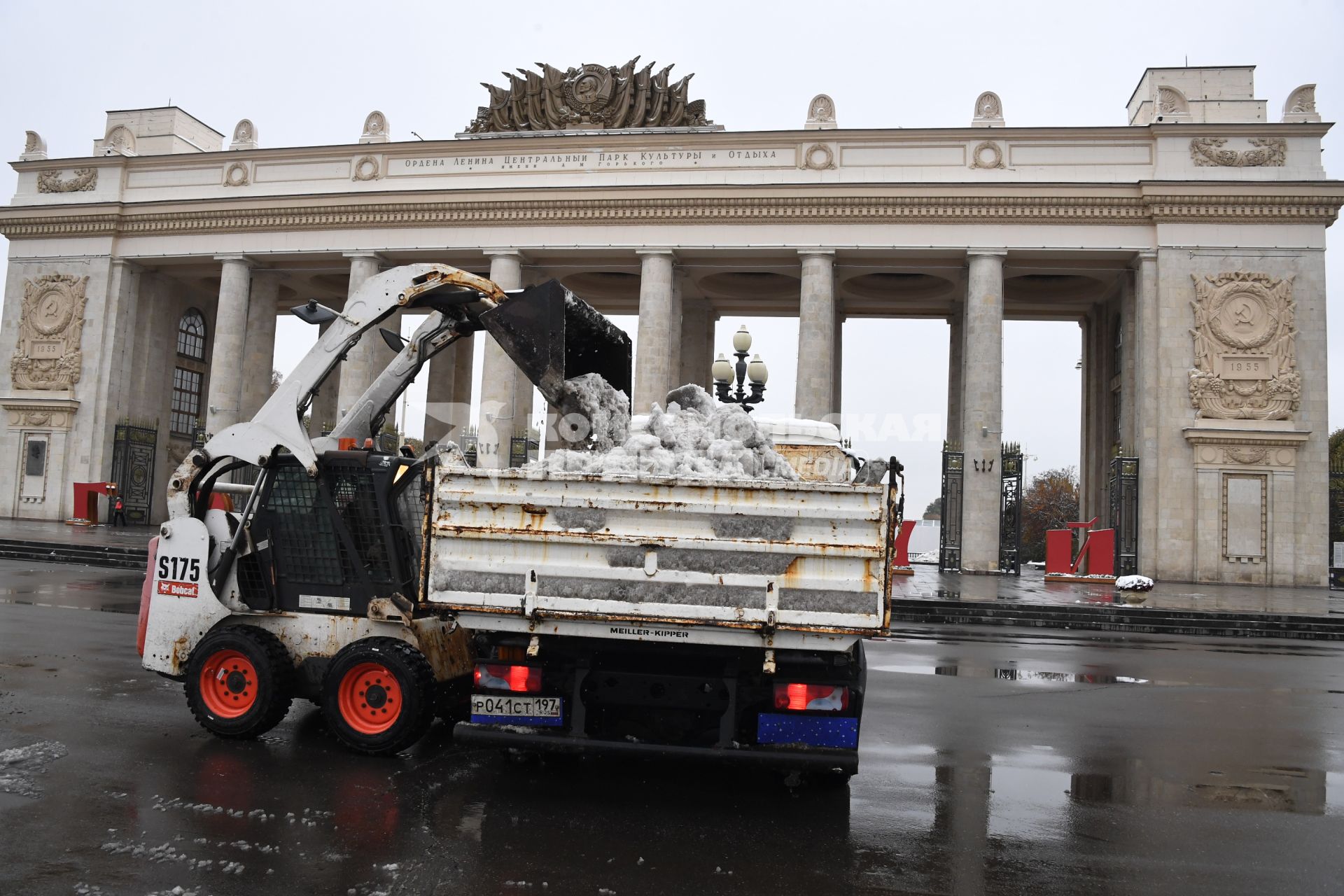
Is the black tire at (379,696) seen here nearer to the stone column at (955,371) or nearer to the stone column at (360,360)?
the stone column at (360,360)

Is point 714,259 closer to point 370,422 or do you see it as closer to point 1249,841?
point 370,422

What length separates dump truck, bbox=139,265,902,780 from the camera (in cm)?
490

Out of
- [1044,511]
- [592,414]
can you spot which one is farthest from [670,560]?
[1044,511]

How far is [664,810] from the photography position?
5.04m

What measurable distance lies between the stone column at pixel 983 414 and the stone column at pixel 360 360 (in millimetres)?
18559

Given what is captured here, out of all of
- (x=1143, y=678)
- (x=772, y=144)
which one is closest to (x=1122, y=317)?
(x=772, y=144)

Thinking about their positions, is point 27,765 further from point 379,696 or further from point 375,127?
point 375,127

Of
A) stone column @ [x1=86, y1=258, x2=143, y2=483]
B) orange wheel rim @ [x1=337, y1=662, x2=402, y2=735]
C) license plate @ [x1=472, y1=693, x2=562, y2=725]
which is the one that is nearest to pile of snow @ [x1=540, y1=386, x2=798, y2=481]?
license plate @ [x1=472, y1=693, x2=562, y2=725]

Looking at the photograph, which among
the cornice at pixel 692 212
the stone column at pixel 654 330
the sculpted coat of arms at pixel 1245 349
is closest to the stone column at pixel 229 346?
the cornice at pixel 692 212

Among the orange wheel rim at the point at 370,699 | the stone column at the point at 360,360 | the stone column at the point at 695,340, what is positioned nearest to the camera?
the orange wheel rim at the point at 370,699

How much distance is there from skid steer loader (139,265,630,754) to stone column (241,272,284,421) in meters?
31.3

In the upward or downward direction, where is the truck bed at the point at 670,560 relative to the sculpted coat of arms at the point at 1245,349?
downward

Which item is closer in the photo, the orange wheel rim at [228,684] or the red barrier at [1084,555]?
the orange wheel rim at [228,684]

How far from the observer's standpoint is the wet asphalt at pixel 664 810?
4.12 meters
